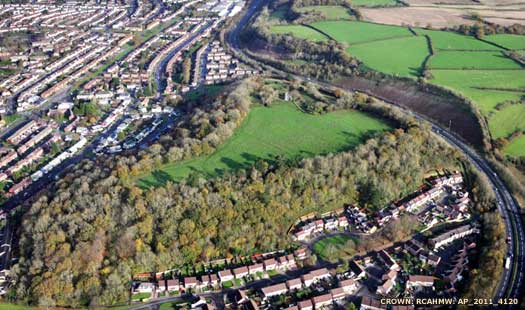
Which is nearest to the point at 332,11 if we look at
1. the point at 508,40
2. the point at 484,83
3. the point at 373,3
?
the point at 373,3

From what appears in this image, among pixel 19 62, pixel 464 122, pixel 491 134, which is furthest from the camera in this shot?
pixel 19 62

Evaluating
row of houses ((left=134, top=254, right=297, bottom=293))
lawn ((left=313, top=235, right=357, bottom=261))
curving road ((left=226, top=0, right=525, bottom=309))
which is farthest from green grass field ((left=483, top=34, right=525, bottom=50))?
row of houses ((left=134, top=254, right=297, bottom=293))

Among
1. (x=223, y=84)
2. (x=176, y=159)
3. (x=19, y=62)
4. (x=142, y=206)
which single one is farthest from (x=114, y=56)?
(x=142, y=206)

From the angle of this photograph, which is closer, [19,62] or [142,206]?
[142,206]

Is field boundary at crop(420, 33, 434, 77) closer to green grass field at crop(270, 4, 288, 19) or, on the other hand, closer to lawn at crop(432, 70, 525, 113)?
lawn at crop(432, 70, 525, 113)

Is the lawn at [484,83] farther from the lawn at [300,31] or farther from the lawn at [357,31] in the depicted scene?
the lawn at [300,31]

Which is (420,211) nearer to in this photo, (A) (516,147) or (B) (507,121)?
(A) (516,147)

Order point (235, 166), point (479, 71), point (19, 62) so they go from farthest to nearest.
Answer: point (19, 62), point (479, 71), point (235, 166)

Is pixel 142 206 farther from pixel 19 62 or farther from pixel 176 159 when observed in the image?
pixel 19 62
